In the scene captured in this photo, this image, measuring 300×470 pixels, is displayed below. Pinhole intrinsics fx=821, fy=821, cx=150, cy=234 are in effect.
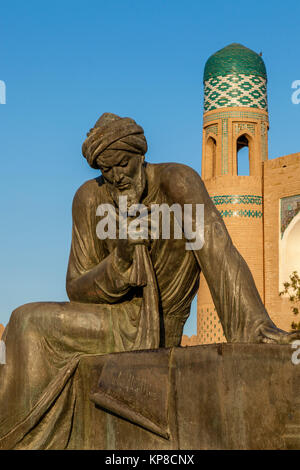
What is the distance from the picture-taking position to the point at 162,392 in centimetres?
254

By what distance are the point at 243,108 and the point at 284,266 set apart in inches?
155

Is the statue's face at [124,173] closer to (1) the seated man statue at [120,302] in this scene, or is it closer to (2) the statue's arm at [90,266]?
(1) the seated man statue at [120,302]

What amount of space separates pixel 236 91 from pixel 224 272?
17.0 metres

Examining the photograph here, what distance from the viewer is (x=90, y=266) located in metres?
3.25

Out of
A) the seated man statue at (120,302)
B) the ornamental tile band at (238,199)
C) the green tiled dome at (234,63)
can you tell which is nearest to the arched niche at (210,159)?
the ornamental tile band at (238,199)

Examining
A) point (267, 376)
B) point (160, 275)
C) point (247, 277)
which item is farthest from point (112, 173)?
point (267, 376)

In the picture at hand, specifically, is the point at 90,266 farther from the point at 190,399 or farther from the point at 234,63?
the point at 234,63

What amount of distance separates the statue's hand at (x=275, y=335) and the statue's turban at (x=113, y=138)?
829 millimetres

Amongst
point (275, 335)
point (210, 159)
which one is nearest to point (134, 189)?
point (275, 335)

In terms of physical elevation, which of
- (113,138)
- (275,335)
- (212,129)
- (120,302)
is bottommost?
(275,335)

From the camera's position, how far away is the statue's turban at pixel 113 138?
2.97 m

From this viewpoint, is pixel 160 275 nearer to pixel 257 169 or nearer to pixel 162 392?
pixel 162 392

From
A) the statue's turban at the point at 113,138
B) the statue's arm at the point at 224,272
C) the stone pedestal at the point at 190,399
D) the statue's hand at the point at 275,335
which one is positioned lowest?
the stone pedestal at the point at 190,399

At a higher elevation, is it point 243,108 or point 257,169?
point 243,108
